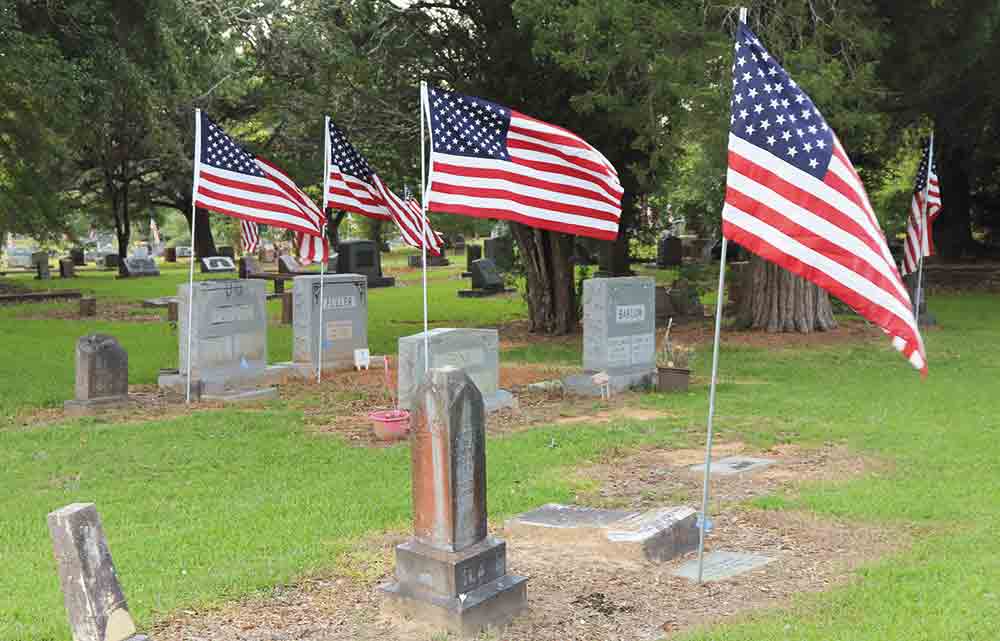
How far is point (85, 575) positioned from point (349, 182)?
1001 centimetres

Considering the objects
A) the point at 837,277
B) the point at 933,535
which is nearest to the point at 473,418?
the point at 837,277

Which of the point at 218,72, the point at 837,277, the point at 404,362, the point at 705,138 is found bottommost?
the point at 404,362

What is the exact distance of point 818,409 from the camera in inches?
476

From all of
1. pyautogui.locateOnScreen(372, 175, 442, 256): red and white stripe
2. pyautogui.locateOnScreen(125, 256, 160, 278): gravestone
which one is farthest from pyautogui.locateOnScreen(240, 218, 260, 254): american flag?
pyautogui.locateOnScreen(125, 256, 160, 278): gravestone

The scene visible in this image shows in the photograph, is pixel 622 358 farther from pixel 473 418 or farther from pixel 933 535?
pixel 473 418

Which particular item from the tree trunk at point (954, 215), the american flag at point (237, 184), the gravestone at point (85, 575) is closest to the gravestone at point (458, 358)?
the american flag at point (237, 184)

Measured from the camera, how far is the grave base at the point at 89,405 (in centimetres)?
1270

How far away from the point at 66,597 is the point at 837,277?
4.10m

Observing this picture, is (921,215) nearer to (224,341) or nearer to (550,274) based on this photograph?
(550,274)

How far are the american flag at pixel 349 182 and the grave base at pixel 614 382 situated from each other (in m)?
3.44

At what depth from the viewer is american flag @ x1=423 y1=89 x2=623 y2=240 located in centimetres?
980

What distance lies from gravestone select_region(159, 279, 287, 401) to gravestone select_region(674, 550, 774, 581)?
8.26 metres

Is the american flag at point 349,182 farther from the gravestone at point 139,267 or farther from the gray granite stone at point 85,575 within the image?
the gravestone at point 139,267

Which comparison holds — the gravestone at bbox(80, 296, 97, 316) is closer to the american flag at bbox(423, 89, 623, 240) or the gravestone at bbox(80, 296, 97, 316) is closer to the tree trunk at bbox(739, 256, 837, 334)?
the tree trunk at bbox(739, 256, 837, 334)
